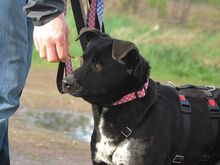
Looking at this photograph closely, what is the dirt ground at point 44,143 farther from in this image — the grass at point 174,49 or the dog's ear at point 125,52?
the grass at point 174,49

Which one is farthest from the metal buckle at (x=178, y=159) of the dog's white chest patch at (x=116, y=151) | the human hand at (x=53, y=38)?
the human hand at (x=53, y=38)

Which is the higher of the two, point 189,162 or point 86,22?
point 86,22

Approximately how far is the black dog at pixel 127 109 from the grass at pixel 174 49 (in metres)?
8.75

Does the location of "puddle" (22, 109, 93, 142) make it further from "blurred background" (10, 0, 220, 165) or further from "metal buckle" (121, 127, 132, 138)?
"metal buckle" (121, 127, 132, 138)

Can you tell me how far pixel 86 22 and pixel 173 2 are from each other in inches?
563

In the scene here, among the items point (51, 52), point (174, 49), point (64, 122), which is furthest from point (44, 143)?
point (174, 49)

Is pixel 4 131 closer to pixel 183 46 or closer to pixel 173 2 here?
pixel 183 46

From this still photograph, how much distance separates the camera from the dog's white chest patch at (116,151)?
4.00 m

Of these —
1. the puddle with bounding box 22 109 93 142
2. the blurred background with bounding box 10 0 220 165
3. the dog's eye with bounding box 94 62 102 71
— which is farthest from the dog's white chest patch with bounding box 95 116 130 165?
the puddle with bounding box 22 109 93 142

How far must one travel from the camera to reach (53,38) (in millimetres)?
3414

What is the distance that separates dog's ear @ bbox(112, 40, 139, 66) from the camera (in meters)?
3.95

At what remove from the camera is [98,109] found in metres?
4.18

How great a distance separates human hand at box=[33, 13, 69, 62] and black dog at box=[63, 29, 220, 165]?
472 mm

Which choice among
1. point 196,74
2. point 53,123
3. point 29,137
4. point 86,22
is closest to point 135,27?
point 196,74
